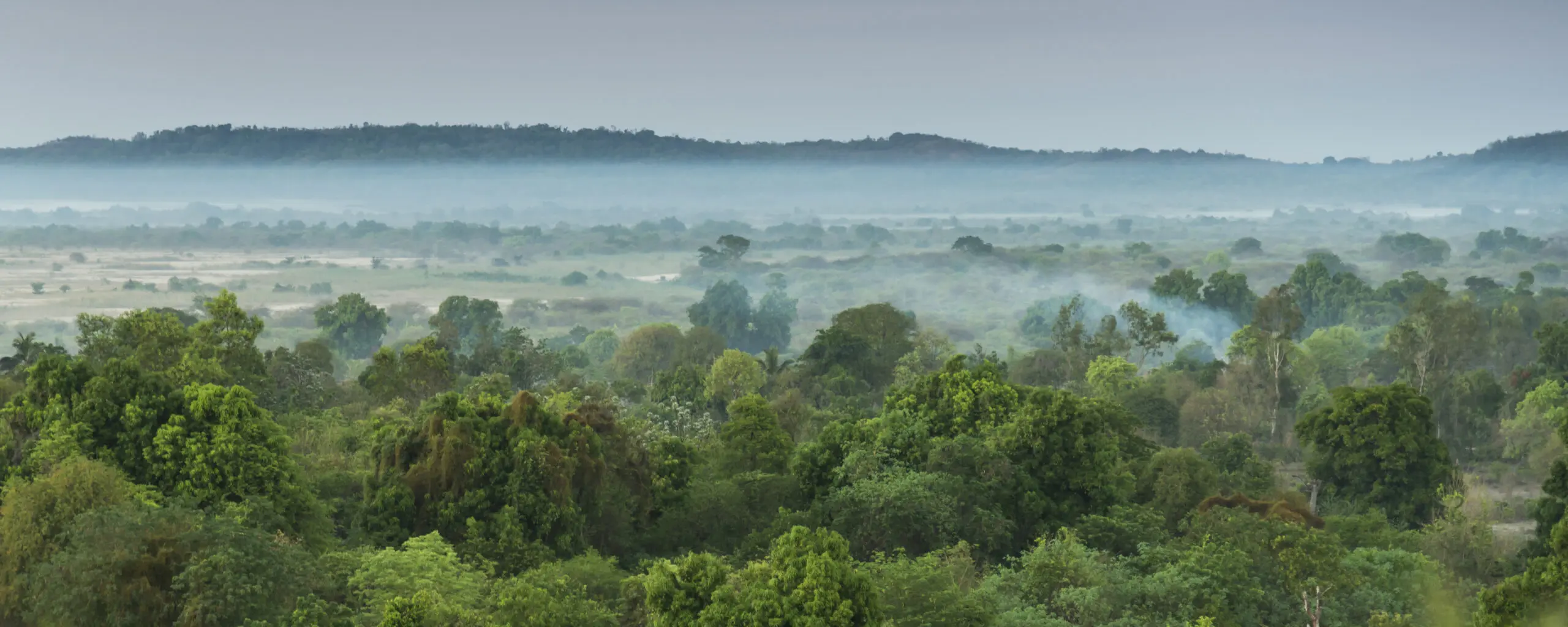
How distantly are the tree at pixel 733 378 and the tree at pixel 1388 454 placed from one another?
2690cm

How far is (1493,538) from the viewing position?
121ft

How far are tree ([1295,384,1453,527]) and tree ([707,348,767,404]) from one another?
88.3ft

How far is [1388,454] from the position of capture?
42188 millimetres

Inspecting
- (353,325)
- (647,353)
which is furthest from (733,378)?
(353,325)

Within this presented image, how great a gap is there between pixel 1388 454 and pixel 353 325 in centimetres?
8552

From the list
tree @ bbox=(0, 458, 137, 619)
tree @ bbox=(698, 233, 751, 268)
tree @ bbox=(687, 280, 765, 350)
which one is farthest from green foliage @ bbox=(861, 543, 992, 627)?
tree @ bbox=(698, 233, 751, 268)

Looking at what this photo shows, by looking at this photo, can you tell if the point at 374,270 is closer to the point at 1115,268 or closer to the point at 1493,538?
the point at 1115,268

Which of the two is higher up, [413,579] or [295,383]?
[413,579]

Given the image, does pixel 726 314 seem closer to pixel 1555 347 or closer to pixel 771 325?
pixel 771 325

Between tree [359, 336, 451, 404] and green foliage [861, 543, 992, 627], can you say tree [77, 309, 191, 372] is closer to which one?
tree [359, 336, 451, 404]

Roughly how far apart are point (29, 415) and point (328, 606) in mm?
10551

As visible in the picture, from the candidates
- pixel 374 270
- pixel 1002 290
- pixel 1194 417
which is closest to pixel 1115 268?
pixel 1002 290

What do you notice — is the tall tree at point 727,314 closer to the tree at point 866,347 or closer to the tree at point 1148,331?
the tree at point 866,347

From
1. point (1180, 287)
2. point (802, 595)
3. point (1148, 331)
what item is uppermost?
point (802, 595)
